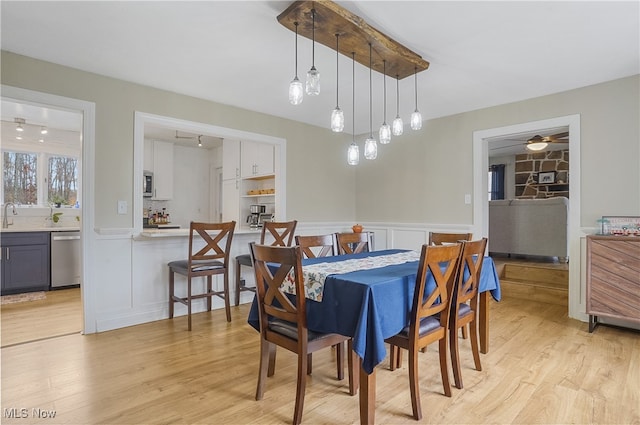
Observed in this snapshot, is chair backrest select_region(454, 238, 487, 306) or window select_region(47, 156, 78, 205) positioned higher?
window select_region(47, 156, 78, 205)

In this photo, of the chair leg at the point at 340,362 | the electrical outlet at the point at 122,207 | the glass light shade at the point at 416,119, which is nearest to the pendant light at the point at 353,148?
the glass light shade at the point at 416,119

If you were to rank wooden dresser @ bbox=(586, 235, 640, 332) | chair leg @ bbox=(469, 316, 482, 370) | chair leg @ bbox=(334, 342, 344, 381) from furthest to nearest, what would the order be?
wooden dresser @ bbox=(586, 235, 640, 332) < chair leg @ bbox=(469, 316, 482, 370) < chair leg @ bbox=(334, 342, 344, 381)

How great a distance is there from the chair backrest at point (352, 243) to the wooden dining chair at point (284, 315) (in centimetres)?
104

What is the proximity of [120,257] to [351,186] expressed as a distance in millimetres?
3423

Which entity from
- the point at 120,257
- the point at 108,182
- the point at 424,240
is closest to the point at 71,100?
the point at 108,182

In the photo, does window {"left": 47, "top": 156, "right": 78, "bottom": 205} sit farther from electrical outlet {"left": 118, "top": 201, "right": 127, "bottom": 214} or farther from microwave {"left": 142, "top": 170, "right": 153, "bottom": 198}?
electrical outlet {"left": 118, "top": 201, "right": 127, "bottom": 214}

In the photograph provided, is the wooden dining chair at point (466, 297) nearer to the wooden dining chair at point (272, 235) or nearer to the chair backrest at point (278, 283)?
the chair backrest at point (278, 283)

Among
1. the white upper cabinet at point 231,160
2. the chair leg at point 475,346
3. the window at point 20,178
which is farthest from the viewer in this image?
the white upper cabinet at point 231,160

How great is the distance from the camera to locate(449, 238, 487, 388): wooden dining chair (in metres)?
2.10

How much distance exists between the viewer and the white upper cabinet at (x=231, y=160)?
5848 millimetres

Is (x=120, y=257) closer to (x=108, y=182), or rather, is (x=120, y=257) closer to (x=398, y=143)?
(x=108, y=182)

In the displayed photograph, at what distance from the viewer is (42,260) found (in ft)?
15.4

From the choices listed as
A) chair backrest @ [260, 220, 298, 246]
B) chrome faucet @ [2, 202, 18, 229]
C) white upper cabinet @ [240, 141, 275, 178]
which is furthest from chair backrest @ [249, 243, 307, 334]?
chrome faucet @ [2, 202, 18, 229]

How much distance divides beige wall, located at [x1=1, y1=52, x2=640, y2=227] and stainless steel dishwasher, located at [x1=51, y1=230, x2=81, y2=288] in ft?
7.42
